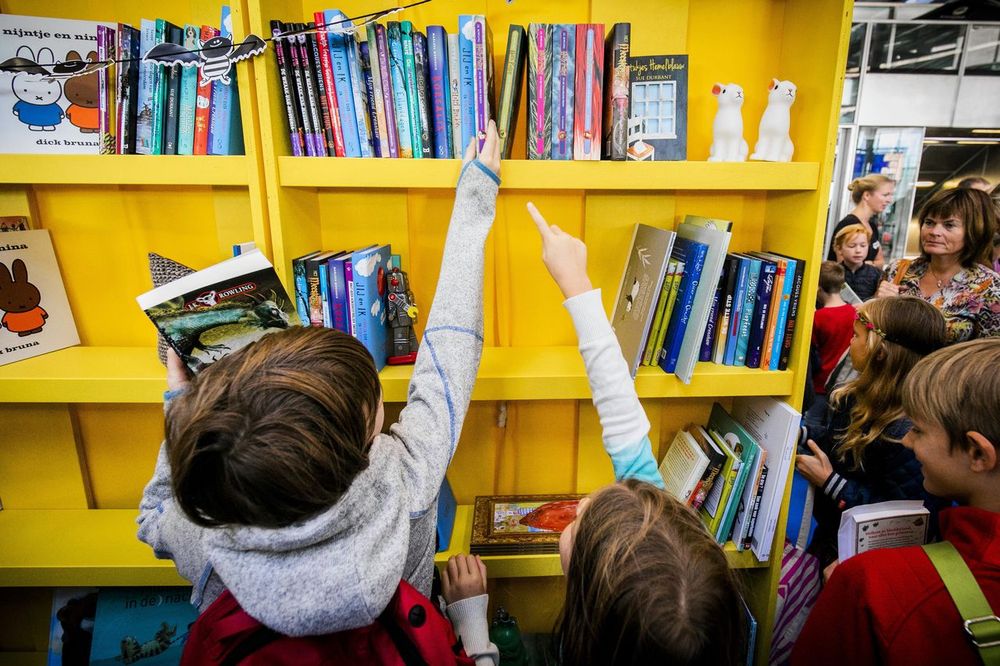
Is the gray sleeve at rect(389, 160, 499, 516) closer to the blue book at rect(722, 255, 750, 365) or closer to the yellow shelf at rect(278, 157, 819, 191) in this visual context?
the yellow shelf at rect(278, 157, 819, 191)

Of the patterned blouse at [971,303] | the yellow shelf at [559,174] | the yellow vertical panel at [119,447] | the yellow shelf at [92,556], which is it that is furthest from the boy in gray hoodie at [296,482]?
the patterned blouse at [971,303]

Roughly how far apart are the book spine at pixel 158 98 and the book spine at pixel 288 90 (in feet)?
0.85

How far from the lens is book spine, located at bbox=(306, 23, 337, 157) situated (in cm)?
112

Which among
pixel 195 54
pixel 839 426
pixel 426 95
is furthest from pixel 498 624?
pixel 195 54

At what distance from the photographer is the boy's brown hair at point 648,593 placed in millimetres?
700

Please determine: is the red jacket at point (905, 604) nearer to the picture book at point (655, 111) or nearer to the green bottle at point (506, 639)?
the green bottle at point (506, 639)

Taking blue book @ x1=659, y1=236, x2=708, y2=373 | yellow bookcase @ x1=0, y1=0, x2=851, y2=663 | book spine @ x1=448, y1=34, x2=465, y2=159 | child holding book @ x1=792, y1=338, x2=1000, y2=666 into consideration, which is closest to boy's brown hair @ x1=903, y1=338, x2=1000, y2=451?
child holding book @ x1=792, y1=338, x2=1000, y2=666

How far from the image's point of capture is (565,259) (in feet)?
3.55

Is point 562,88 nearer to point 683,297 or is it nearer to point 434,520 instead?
point 683,297

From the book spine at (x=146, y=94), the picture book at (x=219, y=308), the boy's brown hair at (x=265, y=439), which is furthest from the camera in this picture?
the book spine at (x=146, y=94)

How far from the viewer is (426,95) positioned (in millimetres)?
1166

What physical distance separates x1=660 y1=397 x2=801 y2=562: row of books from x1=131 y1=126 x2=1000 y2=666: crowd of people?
0.32m

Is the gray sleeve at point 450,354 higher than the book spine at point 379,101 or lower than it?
lower

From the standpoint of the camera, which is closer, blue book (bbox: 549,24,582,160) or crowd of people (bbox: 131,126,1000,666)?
crowd of people (bbox: 131,126,1000,666)
